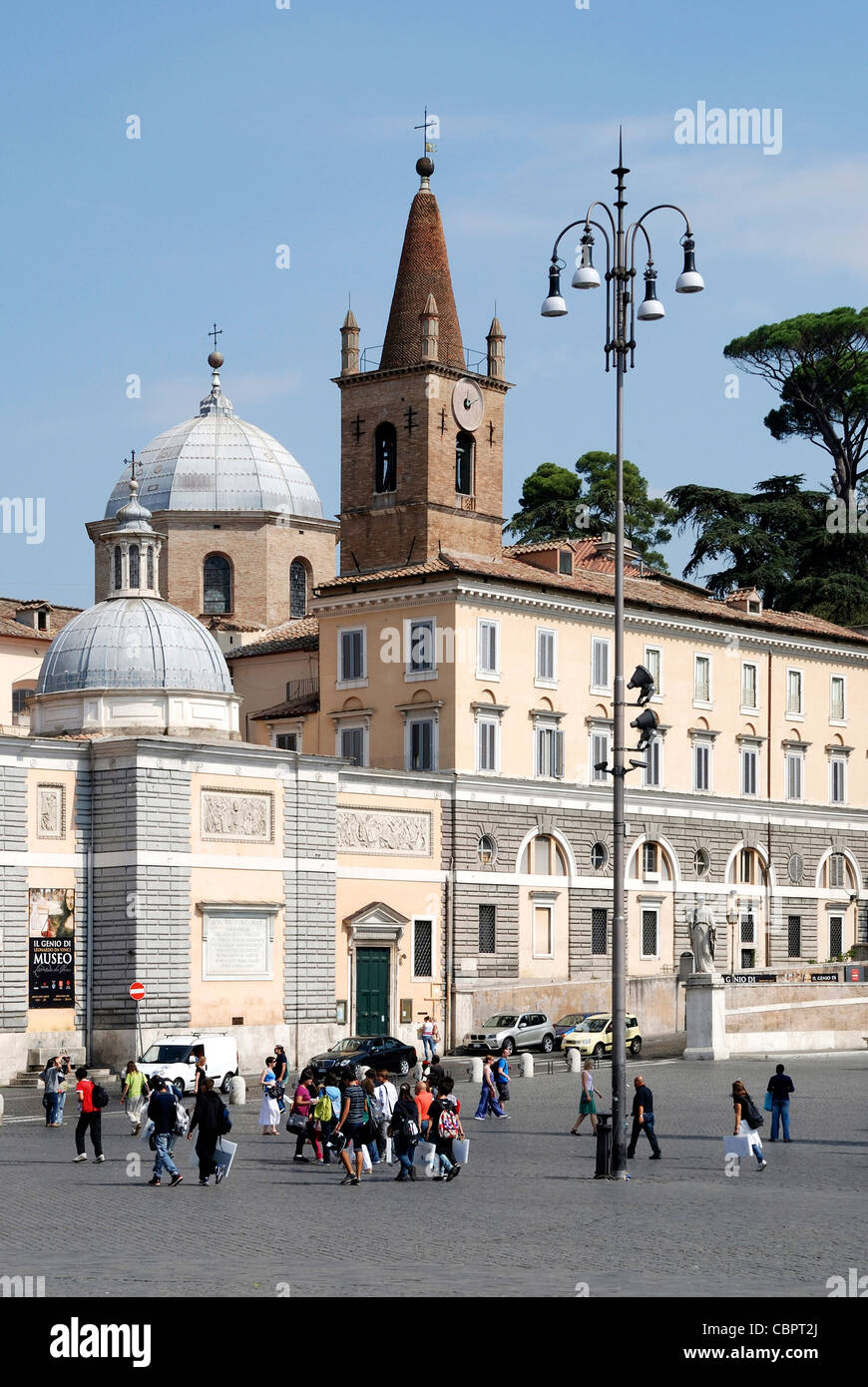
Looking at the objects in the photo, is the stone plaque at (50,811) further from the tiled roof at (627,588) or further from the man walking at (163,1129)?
the man walking at (163,1129)

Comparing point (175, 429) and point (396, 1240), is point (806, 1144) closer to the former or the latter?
point (396, 1240)

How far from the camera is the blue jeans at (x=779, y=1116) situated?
105ft

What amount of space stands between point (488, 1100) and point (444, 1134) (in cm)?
889

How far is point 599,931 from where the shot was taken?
197 ft

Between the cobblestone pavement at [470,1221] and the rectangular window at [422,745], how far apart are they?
860 inches

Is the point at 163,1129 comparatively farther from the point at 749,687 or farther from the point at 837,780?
the point at 837,780

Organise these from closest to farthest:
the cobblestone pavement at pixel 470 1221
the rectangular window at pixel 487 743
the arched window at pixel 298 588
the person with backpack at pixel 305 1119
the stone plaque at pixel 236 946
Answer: the cobblestone pavement at pixel 470 1221 → the person with backpack at pixel 305 1119 → the stone plaque at pixel 236 946 → the rectangular window at pixel 487 743 → the arched window at pixel 298 588

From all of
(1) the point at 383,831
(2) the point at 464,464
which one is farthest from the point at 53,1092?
(2) the point at 464,464

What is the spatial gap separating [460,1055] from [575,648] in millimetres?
13354

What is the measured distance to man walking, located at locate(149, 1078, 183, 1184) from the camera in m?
26.5

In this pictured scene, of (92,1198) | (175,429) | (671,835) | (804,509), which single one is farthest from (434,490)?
(92,1198)

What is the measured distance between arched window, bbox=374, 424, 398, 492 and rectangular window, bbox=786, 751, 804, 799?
51.0 ft

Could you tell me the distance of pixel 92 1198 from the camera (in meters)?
24.4

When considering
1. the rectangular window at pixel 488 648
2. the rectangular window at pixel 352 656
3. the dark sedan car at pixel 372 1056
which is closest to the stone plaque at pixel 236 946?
the dark sedan car at pixel 372 1056
